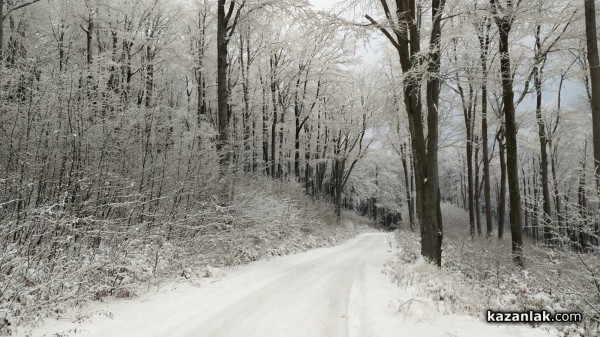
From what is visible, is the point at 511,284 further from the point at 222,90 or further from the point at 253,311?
the point at 222,90

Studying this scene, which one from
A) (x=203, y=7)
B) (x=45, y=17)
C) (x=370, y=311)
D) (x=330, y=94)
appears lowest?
(x=370, y=311)

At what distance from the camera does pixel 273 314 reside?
530 centimetres

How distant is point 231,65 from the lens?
2684 centimetres

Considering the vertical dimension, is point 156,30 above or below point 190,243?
above

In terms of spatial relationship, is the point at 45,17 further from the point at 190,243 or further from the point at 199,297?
the point at 199,297

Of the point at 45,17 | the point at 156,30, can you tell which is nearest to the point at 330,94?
the point at 156,30

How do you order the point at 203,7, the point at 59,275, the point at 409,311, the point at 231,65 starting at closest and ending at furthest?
the point at 59,275 → the point at 409,311 → the point at 203,7 → the point at 231,65

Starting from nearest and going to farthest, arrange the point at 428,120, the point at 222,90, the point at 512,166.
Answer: the point at 428,120 < the point at 512,166 < the point at 222,90

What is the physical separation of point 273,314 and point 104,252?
9.71 feet

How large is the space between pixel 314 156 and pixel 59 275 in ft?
91.5

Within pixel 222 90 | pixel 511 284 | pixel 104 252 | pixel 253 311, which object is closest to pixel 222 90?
pixel 222 90

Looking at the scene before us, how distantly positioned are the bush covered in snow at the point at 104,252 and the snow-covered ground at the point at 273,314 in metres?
0.29

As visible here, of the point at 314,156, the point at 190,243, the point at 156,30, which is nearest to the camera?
the point at 190,243

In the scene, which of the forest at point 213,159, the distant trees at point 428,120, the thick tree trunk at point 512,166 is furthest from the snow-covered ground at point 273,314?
the thick tree trunk at point 512,166
